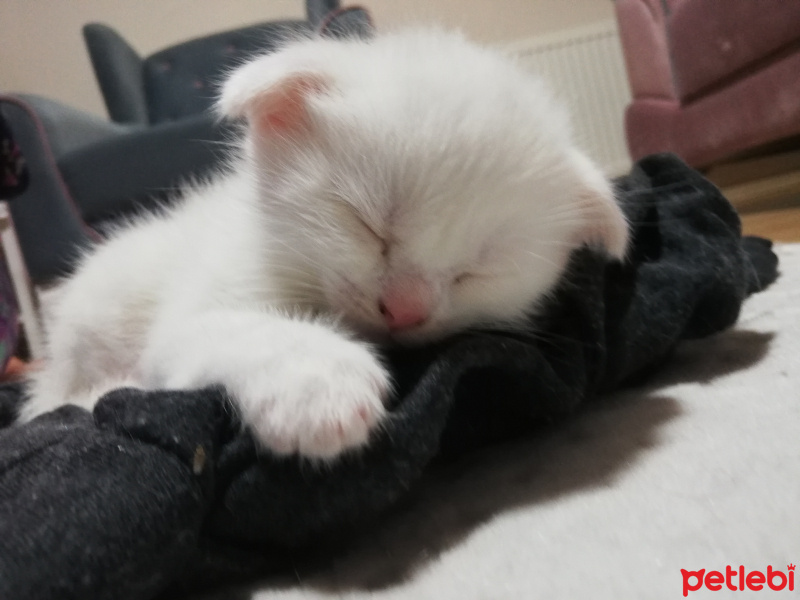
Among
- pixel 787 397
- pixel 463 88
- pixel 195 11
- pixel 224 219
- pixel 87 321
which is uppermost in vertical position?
pixel 195 11

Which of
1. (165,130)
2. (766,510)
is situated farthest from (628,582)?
(165,130)

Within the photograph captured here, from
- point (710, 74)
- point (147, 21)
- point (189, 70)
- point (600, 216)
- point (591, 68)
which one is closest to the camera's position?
point (600, 216)

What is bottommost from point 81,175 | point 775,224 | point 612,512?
point 775,224

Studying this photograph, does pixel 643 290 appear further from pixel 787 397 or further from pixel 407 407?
pixel 407 407

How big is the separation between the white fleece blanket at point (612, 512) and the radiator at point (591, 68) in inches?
127

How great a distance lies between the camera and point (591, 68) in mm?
3695

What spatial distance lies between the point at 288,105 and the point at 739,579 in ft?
1.99

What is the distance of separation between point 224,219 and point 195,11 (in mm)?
3230

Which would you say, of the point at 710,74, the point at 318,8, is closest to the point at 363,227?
the point at 710,74

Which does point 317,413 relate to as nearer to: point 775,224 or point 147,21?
point 775,224

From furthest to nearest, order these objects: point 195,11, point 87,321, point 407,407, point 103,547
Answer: point 195,11 → point 87,321 → point 407,407 → point 103,547

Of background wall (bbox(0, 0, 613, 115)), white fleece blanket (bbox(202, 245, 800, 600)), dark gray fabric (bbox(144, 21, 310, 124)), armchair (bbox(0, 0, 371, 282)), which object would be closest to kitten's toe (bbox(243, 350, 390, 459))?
white fleece blanket (bbox(202, 245, 800, 600))

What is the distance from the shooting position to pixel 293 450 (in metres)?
0.50

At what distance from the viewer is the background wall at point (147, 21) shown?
3484 mm
